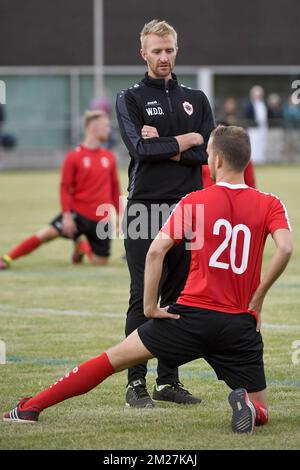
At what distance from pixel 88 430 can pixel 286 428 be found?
1024 mm

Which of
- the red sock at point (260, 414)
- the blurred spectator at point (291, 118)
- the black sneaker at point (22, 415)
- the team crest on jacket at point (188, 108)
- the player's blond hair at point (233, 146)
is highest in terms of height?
the team crest on jacket at point (188, 108)

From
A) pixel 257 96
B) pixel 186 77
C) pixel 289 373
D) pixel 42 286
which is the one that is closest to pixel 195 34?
pixel 186 77

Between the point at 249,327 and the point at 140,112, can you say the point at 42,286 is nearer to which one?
the point at 140,112

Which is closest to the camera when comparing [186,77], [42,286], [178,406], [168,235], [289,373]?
[168,235]

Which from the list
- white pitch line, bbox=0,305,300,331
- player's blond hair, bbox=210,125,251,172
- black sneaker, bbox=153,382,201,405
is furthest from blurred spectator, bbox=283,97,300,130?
player's blond hair, bbox=210,125,251,172

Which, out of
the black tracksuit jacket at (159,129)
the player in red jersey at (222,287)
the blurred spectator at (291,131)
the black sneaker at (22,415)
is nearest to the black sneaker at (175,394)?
the player in red jersey at (222,287)

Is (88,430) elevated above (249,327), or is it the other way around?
(249,327)

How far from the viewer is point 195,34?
126 ft

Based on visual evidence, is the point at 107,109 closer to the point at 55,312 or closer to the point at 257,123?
the point at 257,123

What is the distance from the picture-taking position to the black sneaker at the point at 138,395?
6.37m

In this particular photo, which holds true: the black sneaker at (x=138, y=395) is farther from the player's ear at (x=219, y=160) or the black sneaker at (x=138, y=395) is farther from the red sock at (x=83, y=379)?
the player's ear at (x=219, y=160)

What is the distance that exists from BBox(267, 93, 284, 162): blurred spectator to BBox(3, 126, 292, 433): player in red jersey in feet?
99.1

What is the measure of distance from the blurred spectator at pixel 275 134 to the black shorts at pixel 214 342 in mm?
30256
